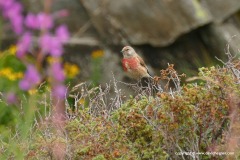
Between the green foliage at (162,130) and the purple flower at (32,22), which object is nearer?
the purple flower at (32,22)

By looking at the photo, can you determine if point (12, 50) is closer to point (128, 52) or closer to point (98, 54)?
point (98, 54)

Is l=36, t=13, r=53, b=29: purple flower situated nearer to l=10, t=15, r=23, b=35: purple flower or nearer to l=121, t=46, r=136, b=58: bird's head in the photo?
l=10, t=15, r=23, b=35: purple flower

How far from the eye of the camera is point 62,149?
3.62 metres

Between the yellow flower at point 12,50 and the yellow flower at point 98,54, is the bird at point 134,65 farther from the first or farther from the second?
the yellow flower at point 12,50

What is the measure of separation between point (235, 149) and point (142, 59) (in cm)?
349

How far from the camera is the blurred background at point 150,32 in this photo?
6.87 metres

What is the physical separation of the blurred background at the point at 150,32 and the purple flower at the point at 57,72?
4.84m

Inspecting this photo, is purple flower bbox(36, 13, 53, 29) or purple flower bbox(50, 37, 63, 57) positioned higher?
purple flower bbox(36, 13, 53, 29)

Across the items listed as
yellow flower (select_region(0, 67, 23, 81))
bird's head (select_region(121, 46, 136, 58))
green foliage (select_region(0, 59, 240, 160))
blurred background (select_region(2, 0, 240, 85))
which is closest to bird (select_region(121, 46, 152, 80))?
bird's head (select_region(121, 46, 136, 58))

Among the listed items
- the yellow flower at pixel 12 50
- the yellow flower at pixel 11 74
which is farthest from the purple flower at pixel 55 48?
the yellow flower at pixel 11 74

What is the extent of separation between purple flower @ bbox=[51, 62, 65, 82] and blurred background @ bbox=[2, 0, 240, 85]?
484 cm

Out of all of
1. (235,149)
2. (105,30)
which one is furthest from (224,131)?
(105,30)

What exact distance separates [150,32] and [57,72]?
5094 mm

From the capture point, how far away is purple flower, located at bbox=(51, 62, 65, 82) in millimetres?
1936
